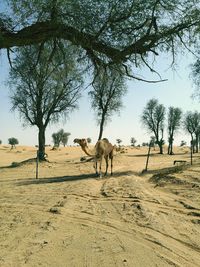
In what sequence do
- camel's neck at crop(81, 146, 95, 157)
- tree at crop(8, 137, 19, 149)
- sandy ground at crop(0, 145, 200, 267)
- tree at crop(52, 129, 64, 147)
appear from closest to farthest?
1. sandy ground at crop(0, 145, 200, 267)
2. camel's neck at crop(81, 146, 95, 157)
3. tree at crop(8, 137, 19, 149)
4. tree at crop(52, 129, 64, 147)

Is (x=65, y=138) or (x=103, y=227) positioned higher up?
(x=65, y=138)

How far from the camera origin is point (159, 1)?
10.2m

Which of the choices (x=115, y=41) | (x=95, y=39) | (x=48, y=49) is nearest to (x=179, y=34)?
(x=115, y=41)

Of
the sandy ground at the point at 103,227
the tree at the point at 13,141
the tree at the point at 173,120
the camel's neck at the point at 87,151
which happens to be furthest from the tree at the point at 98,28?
the tree at the point at 13,141

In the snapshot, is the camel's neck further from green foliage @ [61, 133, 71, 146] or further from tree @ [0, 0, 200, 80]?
green foliage @ [61, 133, 71, 146]

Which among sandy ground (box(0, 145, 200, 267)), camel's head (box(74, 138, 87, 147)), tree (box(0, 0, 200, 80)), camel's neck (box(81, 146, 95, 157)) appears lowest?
sandy ground (box(0, 145, 200, 267))

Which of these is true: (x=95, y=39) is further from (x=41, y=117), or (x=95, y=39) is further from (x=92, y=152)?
(x=41, y=117)

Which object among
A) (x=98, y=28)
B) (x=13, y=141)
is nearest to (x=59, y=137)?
(x=13, y=141)

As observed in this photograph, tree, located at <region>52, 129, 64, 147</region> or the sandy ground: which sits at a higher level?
tree, located at <region>52, 129, 64, 147</region>

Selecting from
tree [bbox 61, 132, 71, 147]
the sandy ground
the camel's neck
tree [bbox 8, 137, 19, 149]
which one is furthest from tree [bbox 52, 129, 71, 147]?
the sandy ground

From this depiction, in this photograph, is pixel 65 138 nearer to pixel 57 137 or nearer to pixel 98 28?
pixel 57 137

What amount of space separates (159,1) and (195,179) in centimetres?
733

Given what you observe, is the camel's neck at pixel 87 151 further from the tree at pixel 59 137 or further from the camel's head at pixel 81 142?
the tree at pixel 59 137

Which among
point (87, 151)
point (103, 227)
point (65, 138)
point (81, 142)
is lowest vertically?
point (103, 227)
